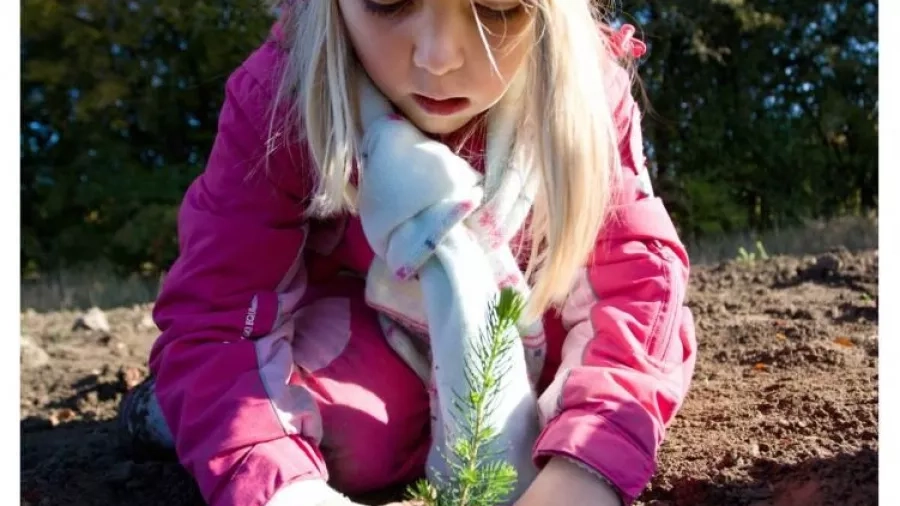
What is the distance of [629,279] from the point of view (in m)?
2.00

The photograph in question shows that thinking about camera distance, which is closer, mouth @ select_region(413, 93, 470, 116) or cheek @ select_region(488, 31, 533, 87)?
cheek @ select_region(488, 31, 533, 87)

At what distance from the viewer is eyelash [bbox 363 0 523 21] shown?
5.68 ft

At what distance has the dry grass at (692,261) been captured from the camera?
570 cm

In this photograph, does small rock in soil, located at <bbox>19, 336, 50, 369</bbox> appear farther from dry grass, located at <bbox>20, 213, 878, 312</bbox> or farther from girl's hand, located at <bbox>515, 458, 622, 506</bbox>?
girl's hand, located at <bbox>515, 458, 622, 506</bbox>

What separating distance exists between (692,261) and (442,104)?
12.6ft

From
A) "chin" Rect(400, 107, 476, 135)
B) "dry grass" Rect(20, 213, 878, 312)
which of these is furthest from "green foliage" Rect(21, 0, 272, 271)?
"chin" Rect(400, 107, 476, 135)

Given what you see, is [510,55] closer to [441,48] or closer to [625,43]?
[441,48]

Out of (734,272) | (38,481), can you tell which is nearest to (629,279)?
(38,481)

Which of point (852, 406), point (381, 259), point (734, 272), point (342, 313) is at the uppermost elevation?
point (381, 259)

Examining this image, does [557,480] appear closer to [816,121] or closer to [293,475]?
[293,475]

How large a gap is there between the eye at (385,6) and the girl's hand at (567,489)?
0.84 meters

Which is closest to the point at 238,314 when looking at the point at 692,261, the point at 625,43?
the point at 625,43

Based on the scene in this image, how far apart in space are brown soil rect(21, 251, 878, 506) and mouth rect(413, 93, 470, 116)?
0.84 meters

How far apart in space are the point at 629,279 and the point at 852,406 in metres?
0.64
